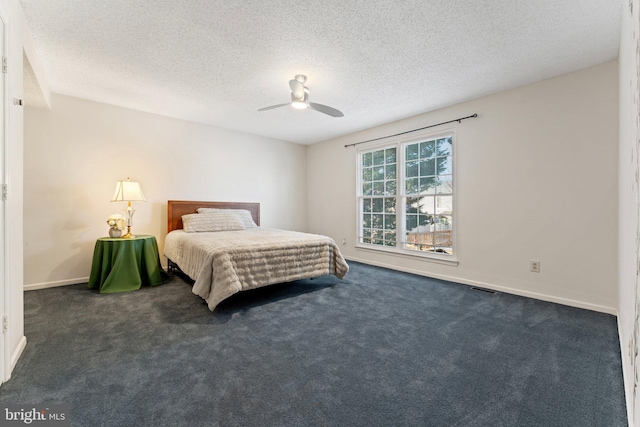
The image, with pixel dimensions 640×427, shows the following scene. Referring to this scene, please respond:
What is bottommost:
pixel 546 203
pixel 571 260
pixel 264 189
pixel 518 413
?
pixel 518 413

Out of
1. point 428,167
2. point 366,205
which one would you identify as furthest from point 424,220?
point 366,205

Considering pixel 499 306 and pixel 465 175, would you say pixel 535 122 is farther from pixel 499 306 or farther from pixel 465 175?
pixel 499 306

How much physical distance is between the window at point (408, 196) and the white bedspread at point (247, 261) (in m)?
1.42

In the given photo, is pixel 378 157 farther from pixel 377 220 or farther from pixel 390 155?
pixel 377 220

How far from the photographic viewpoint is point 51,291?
312 centimetres

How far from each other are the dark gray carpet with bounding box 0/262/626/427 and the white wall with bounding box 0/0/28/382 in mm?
181

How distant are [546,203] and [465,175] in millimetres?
907

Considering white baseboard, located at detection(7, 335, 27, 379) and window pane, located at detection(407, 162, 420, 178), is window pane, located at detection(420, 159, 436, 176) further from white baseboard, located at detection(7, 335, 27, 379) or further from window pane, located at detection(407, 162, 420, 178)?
white baseboard, located at detection(7, 335, 27, 379)

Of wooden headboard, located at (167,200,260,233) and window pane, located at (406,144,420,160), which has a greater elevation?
window pane, located at (406,144,420,160)

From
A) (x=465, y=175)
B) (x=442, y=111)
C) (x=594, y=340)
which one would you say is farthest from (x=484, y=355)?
(x=442, y=111)

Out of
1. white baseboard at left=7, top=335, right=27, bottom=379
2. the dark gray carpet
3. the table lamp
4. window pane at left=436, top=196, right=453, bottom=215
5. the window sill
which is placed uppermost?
the table lamp

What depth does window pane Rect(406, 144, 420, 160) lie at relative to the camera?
413 cm

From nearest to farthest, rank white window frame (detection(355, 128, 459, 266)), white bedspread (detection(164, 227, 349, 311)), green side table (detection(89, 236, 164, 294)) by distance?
white bedspread (detection(164, 227, 349, 311)), green side table (detection(89, 236, 164, 294)), white window frame (detection(355, 128, 459, 266))

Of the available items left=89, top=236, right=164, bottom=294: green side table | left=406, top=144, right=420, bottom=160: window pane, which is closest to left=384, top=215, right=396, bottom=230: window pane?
left=406, top=144, right=420, bottom=160: window pane
